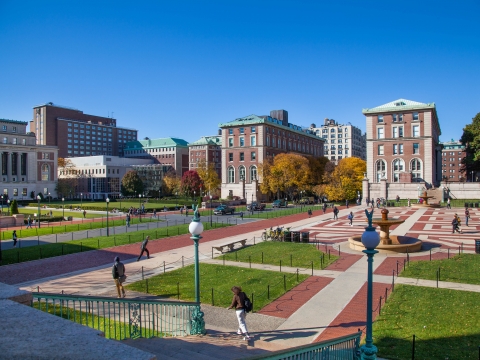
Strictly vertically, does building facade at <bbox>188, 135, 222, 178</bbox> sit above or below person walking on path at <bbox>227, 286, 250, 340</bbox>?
above

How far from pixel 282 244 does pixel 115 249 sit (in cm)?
1280

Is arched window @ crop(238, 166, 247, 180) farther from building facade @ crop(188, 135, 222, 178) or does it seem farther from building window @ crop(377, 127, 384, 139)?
building window @ crop(377, 127, 384, 139)

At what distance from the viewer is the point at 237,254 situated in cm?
2509

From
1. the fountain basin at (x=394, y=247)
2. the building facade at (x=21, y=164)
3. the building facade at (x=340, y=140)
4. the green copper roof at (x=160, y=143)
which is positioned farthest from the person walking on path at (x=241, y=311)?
the building facade at (x=340, y=140)

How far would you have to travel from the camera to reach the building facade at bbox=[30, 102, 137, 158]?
148875 mm

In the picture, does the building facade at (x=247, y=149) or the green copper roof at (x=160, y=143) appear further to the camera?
the green copper roof at (x=160, y=143)

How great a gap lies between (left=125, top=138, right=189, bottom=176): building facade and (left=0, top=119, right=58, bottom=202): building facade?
136 feet

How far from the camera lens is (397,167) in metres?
77.9

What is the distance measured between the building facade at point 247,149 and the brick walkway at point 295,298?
220ft

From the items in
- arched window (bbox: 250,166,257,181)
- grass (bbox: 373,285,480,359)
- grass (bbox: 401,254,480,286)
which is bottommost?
grass (bbox: 373,285,480,359)

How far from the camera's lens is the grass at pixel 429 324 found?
10.4 metres

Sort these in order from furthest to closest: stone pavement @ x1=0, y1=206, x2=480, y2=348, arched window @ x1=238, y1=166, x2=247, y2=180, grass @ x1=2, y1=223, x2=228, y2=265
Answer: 1. arched window @ x1=238, y1=166, x2=247, y2=180
2. grass @ x1=2, y1=223, x2=228, y2=265
3. stone pavement @ x1=0, y1=206, x2=480, y2=348

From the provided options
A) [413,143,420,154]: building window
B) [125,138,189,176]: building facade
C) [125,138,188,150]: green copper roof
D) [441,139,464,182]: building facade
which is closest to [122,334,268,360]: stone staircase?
[413,143,420,154]: building window

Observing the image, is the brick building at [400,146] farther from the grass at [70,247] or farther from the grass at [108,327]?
the grass at [108,327]
